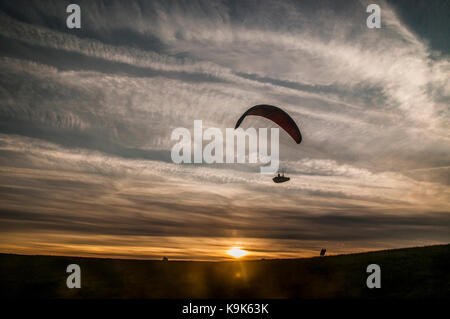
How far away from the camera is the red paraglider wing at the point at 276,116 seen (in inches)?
1409

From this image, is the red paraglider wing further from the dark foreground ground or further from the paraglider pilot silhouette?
the dark foreground ground

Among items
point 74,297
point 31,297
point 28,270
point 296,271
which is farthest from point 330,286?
point 28,270

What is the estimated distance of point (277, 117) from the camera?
36719 mm

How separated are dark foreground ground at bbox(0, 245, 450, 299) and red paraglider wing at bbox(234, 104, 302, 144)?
12989 mm

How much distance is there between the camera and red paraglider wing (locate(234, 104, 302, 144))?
3578cm

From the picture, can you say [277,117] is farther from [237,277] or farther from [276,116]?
[237,277]

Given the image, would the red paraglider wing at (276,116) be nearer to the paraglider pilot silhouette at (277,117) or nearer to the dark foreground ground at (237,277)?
the paraglider pilot silhouette at (277,117)

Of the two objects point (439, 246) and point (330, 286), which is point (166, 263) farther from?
point (439, 246)

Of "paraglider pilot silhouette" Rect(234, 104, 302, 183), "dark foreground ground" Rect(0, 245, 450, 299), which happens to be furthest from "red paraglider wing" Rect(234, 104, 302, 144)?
"dark foreground ground" Rect(0, 245, 450, 299)

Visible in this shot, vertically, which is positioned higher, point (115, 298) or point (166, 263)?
point (166, 263)

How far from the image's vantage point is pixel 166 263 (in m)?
29.4

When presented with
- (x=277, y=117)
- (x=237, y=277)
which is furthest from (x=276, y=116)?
(x=237, y=277)

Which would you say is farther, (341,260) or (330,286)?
(341,260)
